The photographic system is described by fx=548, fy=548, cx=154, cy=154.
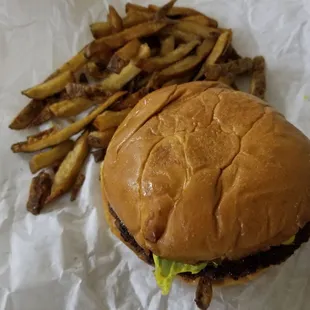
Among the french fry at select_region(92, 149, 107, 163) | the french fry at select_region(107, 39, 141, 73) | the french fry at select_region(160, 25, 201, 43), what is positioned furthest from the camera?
the french fry at select_region(160, 25, 201, 43)

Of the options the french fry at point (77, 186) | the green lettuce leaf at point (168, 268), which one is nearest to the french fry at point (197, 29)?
the french fry at point (77, 186)

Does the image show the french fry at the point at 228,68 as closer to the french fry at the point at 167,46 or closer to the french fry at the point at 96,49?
the french fry at the point at 167,46

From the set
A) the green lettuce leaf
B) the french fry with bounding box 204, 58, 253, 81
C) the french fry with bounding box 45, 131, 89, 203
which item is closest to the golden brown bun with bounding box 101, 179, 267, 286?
the green lettuce leaf

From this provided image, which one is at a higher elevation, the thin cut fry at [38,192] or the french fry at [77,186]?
the thin cut fry at [38,192]

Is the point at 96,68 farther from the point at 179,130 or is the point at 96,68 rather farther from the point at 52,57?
the point at 179,130

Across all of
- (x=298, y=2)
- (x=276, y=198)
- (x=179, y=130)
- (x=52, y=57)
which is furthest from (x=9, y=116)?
(x=298, y=2)

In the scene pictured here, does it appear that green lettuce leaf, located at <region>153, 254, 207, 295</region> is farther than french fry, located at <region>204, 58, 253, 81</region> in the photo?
No

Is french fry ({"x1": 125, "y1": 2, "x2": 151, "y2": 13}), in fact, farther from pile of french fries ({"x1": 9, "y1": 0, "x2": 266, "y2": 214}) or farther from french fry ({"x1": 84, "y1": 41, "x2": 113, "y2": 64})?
french fry ({"x1": 84, "y1": 41, "x2": 113, "y2": 64})
